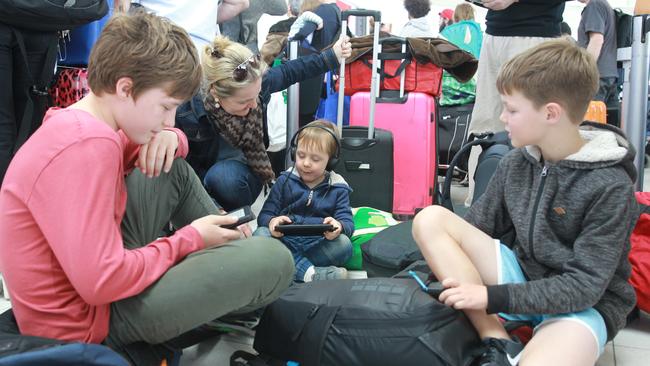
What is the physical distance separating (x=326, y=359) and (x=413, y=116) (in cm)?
194

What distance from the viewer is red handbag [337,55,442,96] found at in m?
3.24

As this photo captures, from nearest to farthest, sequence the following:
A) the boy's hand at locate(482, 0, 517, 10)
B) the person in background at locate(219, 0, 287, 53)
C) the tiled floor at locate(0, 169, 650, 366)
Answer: the tiled floor at locate(0, 169, 650, 366)
the boy's hand at locate(482, 0, 517, 10)
the person in background at locate(219, 0, 287, 53)

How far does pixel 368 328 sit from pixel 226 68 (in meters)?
1.20

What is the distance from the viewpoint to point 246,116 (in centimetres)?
242

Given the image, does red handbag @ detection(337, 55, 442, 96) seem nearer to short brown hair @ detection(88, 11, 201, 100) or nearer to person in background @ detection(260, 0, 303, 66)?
person in background @ detection(260, 0, 303, 66)

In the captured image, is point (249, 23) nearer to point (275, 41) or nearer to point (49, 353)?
point (275, 41)

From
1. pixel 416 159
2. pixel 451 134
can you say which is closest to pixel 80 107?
pixel 416 159

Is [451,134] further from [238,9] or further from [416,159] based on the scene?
[238,9]

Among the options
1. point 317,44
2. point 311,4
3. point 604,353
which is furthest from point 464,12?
point 604,353

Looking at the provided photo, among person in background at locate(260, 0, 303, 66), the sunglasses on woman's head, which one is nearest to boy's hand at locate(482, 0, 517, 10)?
the sunglasses on woman's head

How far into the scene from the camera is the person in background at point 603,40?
13.6 ft

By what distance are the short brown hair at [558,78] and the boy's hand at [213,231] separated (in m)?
0.79

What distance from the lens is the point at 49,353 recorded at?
40.6 inches

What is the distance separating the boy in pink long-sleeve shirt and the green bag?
102 centimetres
